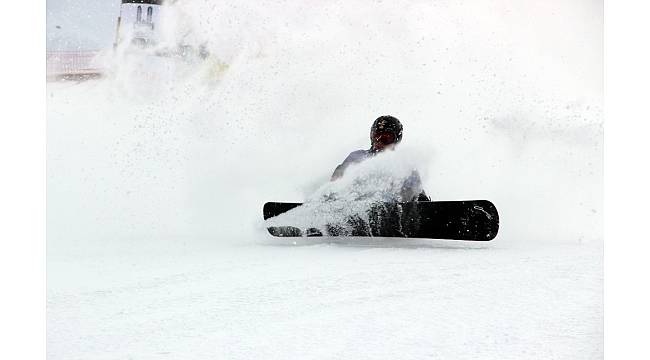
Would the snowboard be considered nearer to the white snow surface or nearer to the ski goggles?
the white snow surface

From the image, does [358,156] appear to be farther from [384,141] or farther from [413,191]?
[413,191]

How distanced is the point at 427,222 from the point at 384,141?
47 cm

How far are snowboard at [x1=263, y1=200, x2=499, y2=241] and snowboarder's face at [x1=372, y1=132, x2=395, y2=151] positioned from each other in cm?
35

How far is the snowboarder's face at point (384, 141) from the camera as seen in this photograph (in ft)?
8.26

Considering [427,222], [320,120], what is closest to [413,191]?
[427,222]

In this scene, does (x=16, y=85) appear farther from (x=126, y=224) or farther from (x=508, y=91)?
(x=508, y=91)

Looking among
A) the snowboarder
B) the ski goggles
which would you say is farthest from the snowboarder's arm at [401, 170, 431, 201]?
the ski goggles

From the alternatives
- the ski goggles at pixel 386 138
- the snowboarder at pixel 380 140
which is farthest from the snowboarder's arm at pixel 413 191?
the ski goggles at pixel 386 138

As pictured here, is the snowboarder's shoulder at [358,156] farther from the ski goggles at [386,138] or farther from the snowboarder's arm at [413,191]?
the snowboarder's arm at [413,191]

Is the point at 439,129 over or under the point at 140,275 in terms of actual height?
over

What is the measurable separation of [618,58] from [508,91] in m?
1.53

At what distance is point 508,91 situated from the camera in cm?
299

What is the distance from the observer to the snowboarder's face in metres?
2.52

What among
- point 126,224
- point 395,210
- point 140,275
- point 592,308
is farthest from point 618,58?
point 126,224
